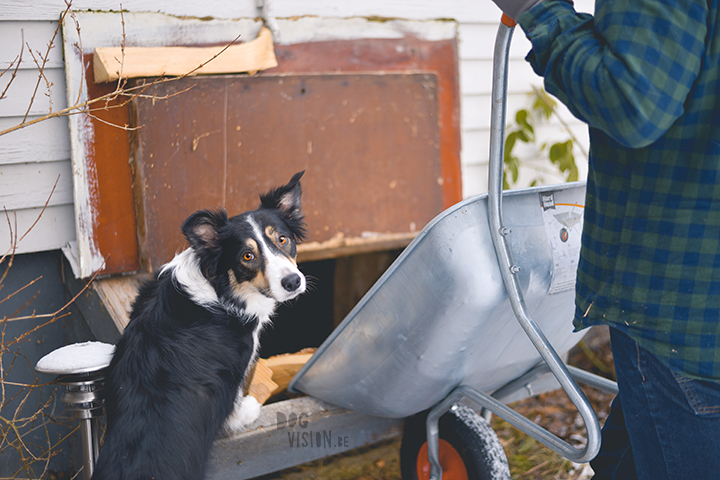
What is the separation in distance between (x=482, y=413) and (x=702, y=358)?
4.26 ft

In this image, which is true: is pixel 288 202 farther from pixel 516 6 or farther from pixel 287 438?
pixel 516 6

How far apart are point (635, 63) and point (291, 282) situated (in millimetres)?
1274

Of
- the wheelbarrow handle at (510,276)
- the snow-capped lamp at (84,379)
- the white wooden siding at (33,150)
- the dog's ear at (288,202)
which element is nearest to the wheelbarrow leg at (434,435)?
the wheelbarrow handle at (510,276)

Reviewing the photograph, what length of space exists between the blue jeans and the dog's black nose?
1.02 metres

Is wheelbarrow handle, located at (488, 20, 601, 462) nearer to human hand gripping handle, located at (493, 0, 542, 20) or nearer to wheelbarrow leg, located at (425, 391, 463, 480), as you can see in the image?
human hand gripping handle, located at (493, 0, 542, 20)

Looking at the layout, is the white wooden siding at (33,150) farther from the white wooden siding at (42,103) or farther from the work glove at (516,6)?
the work glove at (516,6)

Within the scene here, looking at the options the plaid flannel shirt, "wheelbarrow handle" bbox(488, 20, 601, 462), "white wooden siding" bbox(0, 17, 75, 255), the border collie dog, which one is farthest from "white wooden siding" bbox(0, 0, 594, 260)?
the plaid flannel shirt

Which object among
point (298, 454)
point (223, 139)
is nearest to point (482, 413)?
point (298, 454)

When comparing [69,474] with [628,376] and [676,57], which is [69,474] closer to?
[628,376]

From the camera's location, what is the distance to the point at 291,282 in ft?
6.41

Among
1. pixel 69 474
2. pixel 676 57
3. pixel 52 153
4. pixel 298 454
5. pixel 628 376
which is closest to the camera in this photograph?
pixel 676 57

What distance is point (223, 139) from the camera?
264 centimetres

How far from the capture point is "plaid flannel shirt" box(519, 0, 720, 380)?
0.98 meters

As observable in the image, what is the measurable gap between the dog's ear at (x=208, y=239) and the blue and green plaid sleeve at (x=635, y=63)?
4.24 ft
